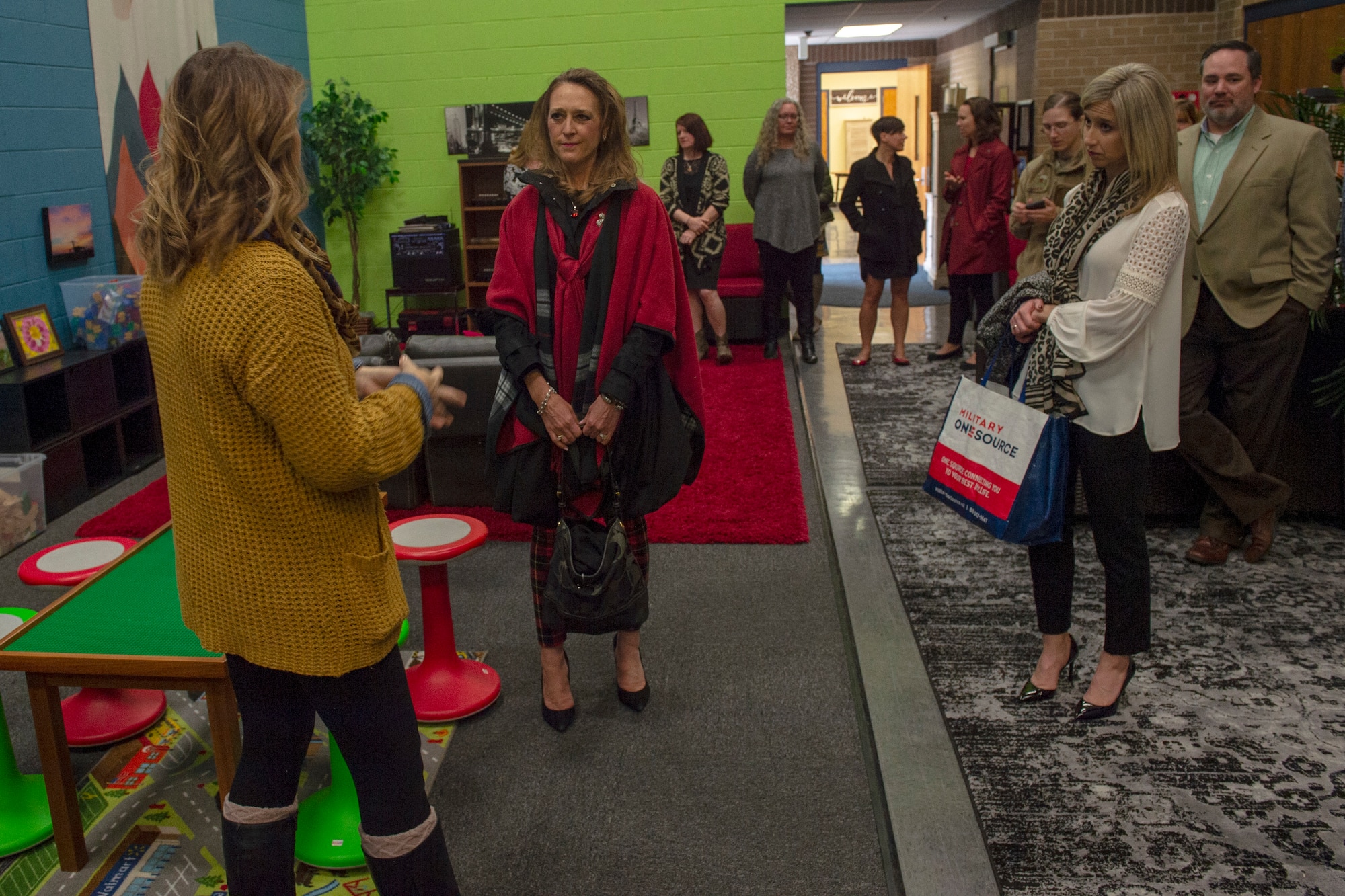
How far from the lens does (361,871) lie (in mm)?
2180

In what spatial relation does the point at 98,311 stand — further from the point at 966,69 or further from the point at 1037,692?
the point at 966,69

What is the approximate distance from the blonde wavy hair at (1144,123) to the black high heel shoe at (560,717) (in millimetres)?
1729

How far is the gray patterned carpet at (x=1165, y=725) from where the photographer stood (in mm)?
2139

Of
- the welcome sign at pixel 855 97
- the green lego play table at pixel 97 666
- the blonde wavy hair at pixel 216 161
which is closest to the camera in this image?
the blonde wavy hair at pixel 216 161

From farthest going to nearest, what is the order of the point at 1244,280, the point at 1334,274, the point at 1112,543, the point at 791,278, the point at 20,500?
the point at 791,278 → the point at 20,500 → the point at 1334,274 → the point at 1244,280 → the point at 1112,543

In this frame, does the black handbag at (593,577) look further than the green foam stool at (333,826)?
Yes

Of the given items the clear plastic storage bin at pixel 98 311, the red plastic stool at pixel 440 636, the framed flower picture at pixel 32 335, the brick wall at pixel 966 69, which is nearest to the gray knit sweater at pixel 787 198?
the clear plastic storage bin at pixel 98 311

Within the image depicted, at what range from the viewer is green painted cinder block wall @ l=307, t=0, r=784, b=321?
7566mm

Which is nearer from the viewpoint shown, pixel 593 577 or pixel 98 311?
pixel 593 577

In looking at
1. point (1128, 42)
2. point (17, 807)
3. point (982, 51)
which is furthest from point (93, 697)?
point (982, 51)

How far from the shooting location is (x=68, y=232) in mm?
5227

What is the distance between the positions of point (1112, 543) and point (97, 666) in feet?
7.10

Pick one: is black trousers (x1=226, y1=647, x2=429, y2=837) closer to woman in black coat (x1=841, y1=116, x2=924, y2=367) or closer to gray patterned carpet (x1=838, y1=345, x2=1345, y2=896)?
gray patterned carpet (x1=838, y1=345, x2=1345, y2=896)

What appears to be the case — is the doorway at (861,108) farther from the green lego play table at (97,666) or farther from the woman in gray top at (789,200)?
the green lego play table at (97,666)
